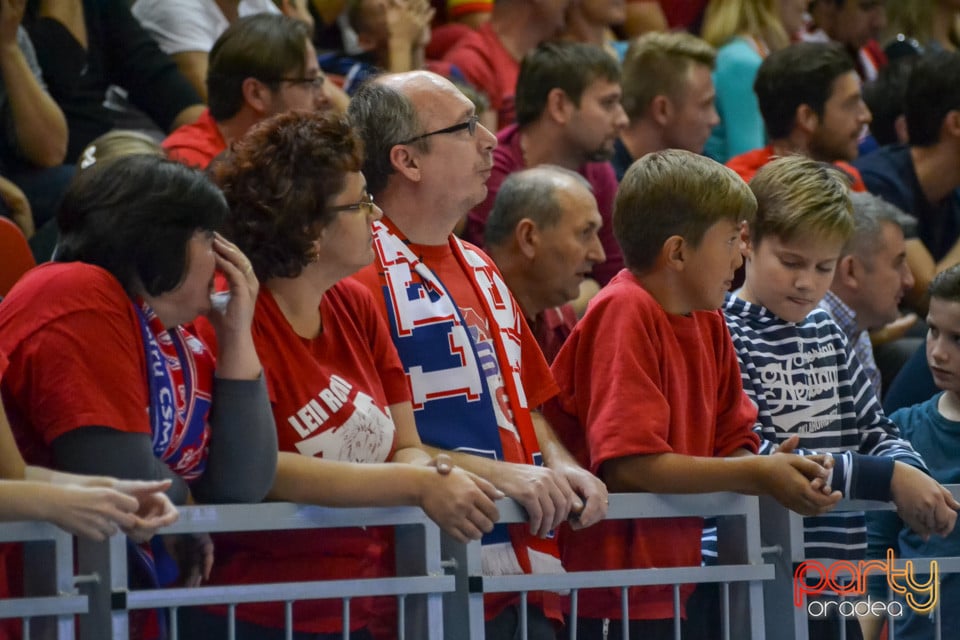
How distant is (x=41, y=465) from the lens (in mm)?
2307

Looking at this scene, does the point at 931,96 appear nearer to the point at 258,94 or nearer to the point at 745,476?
the point at 258,94

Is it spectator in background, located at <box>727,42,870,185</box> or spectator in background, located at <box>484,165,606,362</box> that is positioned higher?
spectator in background, located at <box>727,42,870,185</box>

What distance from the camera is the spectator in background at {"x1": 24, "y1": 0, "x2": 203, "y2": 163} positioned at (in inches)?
187

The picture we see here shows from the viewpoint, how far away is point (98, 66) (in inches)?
197

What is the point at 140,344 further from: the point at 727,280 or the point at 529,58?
the point at 529,58

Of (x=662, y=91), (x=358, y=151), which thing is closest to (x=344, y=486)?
(x=358, y=151)

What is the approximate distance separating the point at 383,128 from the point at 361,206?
1.32 feet

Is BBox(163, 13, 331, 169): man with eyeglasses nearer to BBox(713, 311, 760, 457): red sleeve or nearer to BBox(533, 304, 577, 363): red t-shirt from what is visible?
BBox(533, 304, 577, 363): red t-shirt

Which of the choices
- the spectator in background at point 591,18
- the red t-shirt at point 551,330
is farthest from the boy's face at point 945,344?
the spectator in background at point 591,18

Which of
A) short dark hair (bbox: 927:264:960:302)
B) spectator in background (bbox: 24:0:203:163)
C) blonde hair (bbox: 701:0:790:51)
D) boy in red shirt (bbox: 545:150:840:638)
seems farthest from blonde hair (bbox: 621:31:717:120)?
boy in red shirt (bbox: 545:150:840:638)

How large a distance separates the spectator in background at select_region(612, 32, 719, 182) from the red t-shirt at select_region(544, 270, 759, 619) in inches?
98.8

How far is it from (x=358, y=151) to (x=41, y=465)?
32.6 inches

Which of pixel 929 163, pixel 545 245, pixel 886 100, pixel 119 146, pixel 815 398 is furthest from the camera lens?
pixel 886 100

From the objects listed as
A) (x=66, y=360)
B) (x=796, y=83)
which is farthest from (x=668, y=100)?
(x=66, y=360)
